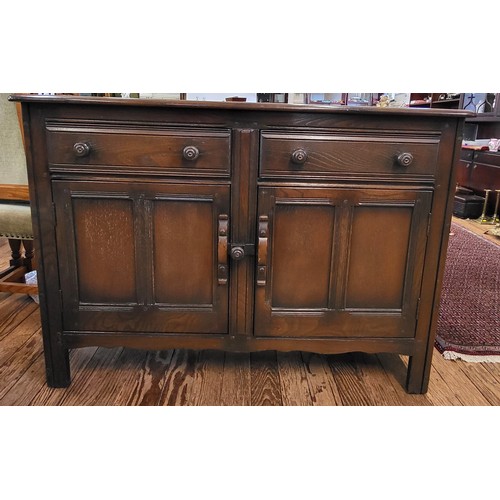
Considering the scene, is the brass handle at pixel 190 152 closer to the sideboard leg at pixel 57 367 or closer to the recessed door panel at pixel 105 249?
the recessed door panel at pixel 105 249

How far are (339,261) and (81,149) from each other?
764 millimetres

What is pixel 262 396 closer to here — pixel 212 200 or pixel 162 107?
pixel 212 200

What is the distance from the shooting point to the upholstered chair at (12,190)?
1852 millimetres

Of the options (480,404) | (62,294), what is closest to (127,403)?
(62,294)

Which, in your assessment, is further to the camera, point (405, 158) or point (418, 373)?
point (418, 373)

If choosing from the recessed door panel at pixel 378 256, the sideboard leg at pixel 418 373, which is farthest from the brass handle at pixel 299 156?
the sideboard leg at pixel 418 373

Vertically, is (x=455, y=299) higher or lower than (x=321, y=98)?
lower

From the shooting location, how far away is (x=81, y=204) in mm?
1288

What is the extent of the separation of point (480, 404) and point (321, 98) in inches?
178

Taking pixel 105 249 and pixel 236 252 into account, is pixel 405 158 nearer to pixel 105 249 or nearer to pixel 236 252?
pixel 236 252

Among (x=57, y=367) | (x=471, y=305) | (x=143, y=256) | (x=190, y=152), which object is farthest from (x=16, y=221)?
(x=471, y=305)

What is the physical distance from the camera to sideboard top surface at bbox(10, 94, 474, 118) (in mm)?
1177

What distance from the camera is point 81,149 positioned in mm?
1221

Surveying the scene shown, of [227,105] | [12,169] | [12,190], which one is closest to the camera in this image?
[227,105]
